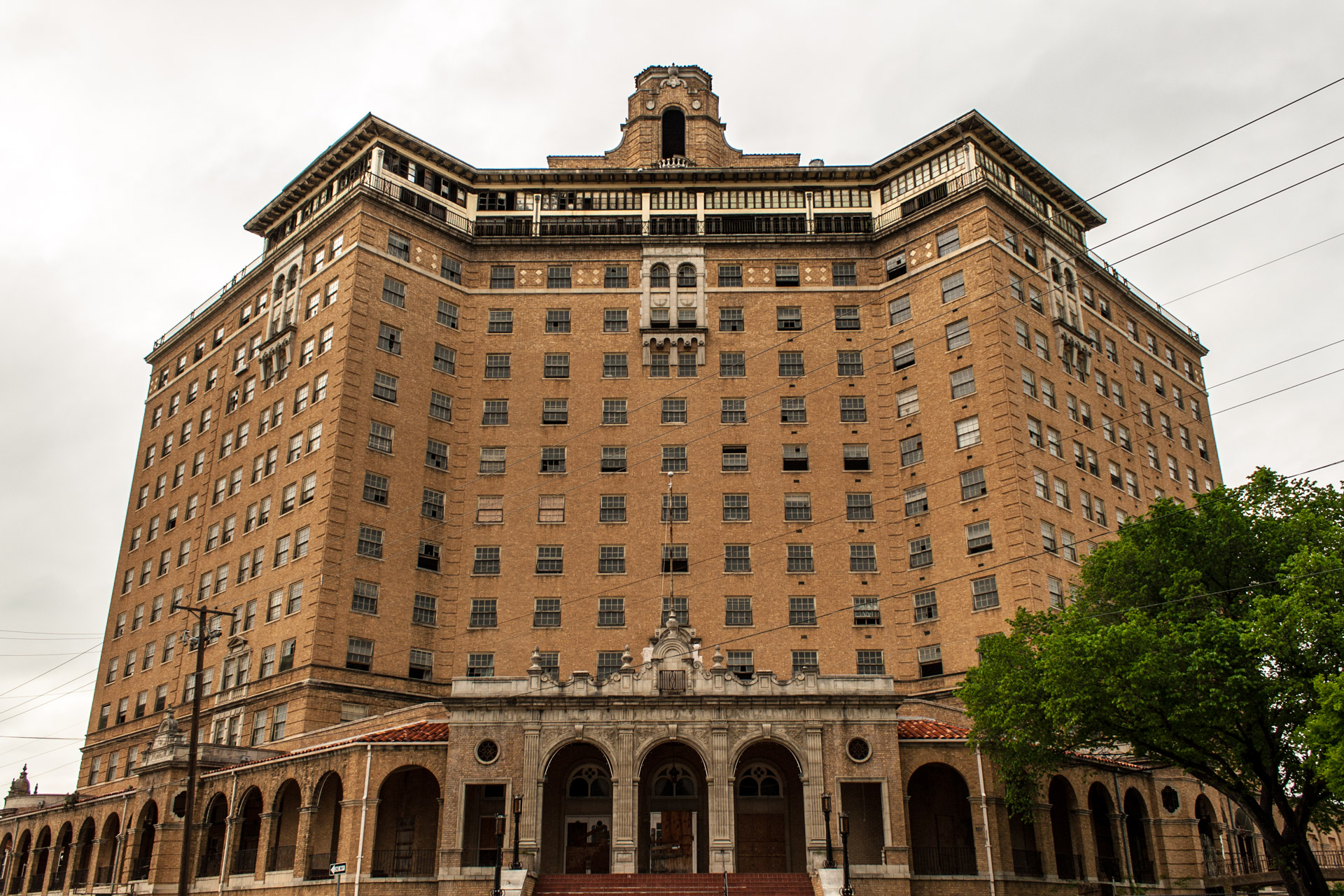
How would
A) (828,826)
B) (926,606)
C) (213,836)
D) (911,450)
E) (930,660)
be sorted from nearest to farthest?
(828,826) < (213,836) < (930,660) < (926,606) < (911,450)

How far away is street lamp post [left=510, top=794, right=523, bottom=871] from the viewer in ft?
140

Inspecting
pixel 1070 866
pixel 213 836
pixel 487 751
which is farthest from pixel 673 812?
pixel 213 836

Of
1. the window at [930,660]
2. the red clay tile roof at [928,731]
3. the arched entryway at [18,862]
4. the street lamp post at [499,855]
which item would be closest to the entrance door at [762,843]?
the red clay tile roof at [928,731]

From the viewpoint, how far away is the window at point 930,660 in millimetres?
59188

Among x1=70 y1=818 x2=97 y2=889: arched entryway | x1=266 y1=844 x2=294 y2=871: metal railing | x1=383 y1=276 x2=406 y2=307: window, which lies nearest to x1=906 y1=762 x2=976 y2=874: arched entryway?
x1=266 y1=844 x2=294 y2=871: metal railing

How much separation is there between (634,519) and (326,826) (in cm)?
2247

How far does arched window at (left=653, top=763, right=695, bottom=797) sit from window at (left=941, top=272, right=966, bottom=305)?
31.2 meters

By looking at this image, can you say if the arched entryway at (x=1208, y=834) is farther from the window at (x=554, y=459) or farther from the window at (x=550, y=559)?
the window at (x=554, y=459)

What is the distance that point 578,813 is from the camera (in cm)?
4956

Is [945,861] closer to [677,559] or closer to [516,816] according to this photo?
[516,816]

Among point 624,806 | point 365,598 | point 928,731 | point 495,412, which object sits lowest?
point 624,806

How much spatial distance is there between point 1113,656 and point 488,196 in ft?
163

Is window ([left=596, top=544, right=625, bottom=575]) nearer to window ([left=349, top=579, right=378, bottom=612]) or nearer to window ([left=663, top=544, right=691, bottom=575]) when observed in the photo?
window ([left=663, top=544, right=691, bottom=575])

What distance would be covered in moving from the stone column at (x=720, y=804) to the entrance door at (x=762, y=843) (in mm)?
4717
